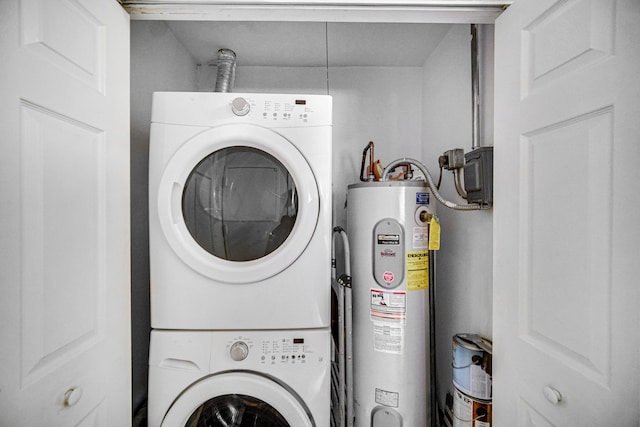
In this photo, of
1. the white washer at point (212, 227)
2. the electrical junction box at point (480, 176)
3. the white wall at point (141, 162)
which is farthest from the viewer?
the white wall at point (141, 162)

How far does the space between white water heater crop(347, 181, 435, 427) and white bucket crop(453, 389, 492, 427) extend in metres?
0.17

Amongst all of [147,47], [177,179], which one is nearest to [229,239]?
[177,179]

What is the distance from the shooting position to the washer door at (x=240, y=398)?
115 centimetres

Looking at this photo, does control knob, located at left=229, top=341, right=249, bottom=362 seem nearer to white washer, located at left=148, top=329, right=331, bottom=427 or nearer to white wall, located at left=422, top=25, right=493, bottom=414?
white washer, located at left=148, top=329, right=331, bottom=427

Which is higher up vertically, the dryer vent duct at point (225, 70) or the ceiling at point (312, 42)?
the ceiling at point (312, 42)

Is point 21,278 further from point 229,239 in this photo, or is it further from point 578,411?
point 578,411

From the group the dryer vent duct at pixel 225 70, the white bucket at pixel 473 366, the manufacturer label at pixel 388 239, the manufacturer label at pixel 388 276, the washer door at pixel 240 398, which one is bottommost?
the washer door at pixel 240 398

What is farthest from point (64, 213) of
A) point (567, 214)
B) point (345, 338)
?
point (567, 214)

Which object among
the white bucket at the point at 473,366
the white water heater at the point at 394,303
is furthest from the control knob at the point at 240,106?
the white bucket at the point at 473,366

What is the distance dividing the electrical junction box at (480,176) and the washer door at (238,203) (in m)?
0.57

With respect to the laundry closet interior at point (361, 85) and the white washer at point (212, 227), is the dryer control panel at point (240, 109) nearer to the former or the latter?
the white washer at point (212, 227)

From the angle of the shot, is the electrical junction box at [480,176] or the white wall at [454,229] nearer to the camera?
the electrical junction box at [480,176]

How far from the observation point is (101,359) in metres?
0.88

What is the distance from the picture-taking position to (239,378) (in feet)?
3.78
